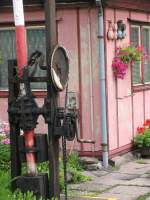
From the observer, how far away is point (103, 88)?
11.3 meters

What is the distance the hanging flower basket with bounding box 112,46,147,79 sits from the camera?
11.7m

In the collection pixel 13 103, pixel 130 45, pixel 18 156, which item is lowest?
pixel 18 156

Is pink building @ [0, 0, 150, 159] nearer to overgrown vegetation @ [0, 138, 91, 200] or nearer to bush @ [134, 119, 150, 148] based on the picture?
bush @ [134, 119, 150, 148]

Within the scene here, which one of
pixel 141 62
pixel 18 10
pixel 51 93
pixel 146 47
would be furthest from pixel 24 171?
pixel 146 47

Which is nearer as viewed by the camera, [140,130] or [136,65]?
[140,130]

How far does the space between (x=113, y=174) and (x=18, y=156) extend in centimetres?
399

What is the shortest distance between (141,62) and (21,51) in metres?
7.06

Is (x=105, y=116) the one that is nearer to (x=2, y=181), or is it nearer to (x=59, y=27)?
(x=59, y=27)

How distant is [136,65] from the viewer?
43.5ft

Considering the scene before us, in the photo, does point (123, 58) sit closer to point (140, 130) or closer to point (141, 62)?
point (141, 62)

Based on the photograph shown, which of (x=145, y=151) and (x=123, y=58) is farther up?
(x=123, y=58)

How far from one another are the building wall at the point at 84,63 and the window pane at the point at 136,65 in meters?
1.80

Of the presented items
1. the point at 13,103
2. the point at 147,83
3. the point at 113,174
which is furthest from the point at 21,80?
the point at 147,83

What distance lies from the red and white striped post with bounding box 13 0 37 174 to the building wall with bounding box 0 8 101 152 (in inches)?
182
